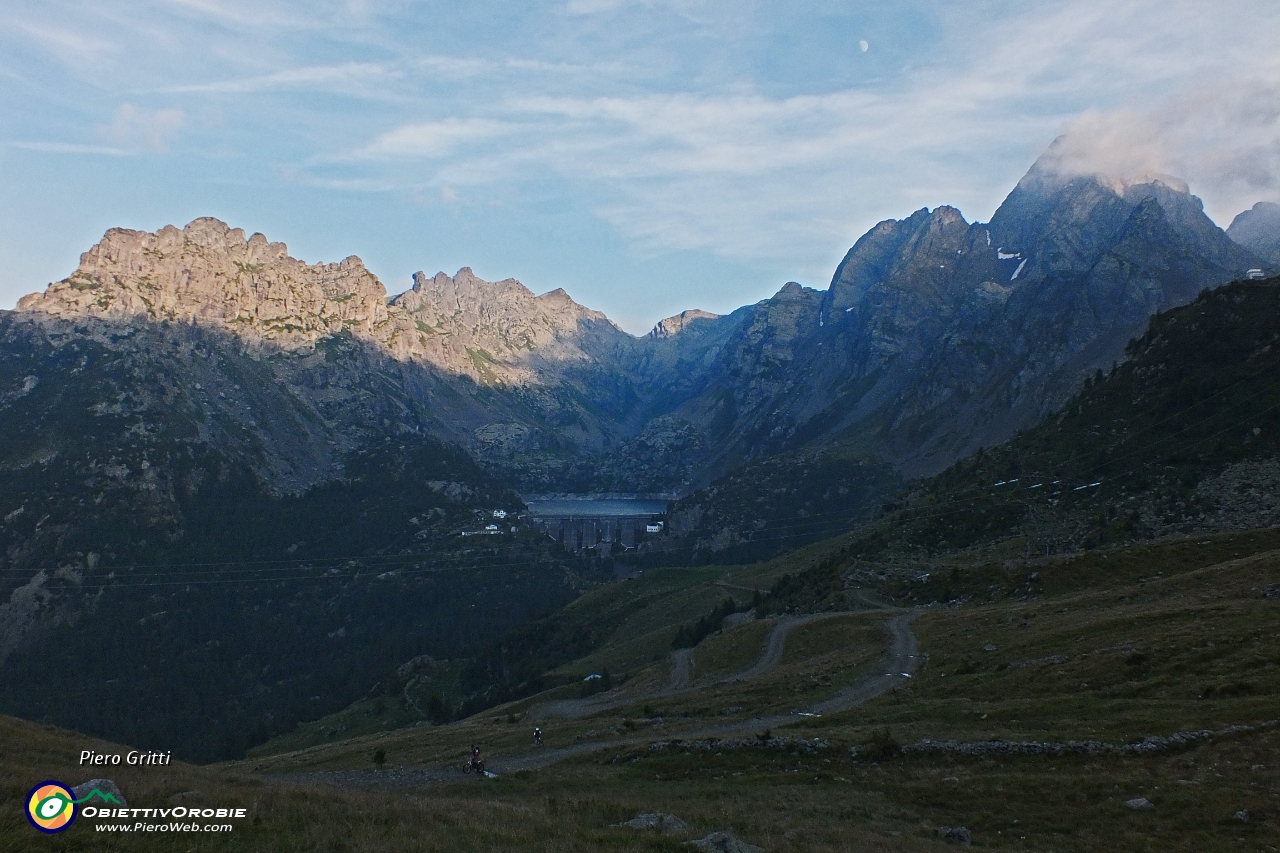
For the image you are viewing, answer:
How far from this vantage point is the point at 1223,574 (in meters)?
52.8

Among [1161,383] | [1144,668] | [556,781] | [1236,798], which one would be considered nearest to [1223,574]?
[1144,668]

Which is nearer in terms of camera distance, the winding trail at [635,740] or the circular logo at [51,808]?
the circular logo at [51,808]

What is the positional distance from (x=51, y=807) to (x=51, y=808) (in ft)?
0.13

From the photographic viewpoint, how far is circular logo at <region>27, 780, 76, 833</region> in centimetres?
1839

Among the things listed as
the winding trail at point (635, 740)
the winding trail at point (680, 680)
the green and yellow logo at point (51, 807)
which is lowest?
the winding trail at point (680, 680)

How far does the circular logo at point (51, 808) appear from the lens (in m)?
18.4

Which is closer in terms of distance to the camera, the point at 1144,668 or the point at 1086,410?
the point at 1144,668

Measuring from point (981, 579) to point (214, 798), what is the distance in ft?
242

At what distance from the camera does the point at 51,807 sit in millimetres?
19234

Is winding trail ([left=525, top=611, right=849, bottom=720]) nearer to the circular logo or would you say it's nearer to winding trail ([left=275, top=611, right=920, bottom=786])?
winding trail ([left=275, top=611, right=920, bottom=786])

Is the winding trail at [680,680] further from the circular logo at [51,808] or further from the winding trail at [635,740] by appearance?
the circular logo at [51,808]

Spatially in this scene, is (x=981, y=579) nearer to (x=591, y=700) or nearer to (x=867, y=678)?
(x=867, y=678)

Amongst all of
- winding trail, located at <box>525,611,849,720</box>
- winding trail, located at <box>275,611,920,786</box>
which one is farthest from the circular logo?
winding trail, located at <box>525,611,849,720</box>

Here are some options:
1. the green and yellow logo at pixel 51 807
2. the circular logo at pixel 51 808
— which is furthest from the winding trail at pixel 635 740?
the circular logo at pixel 51 808
